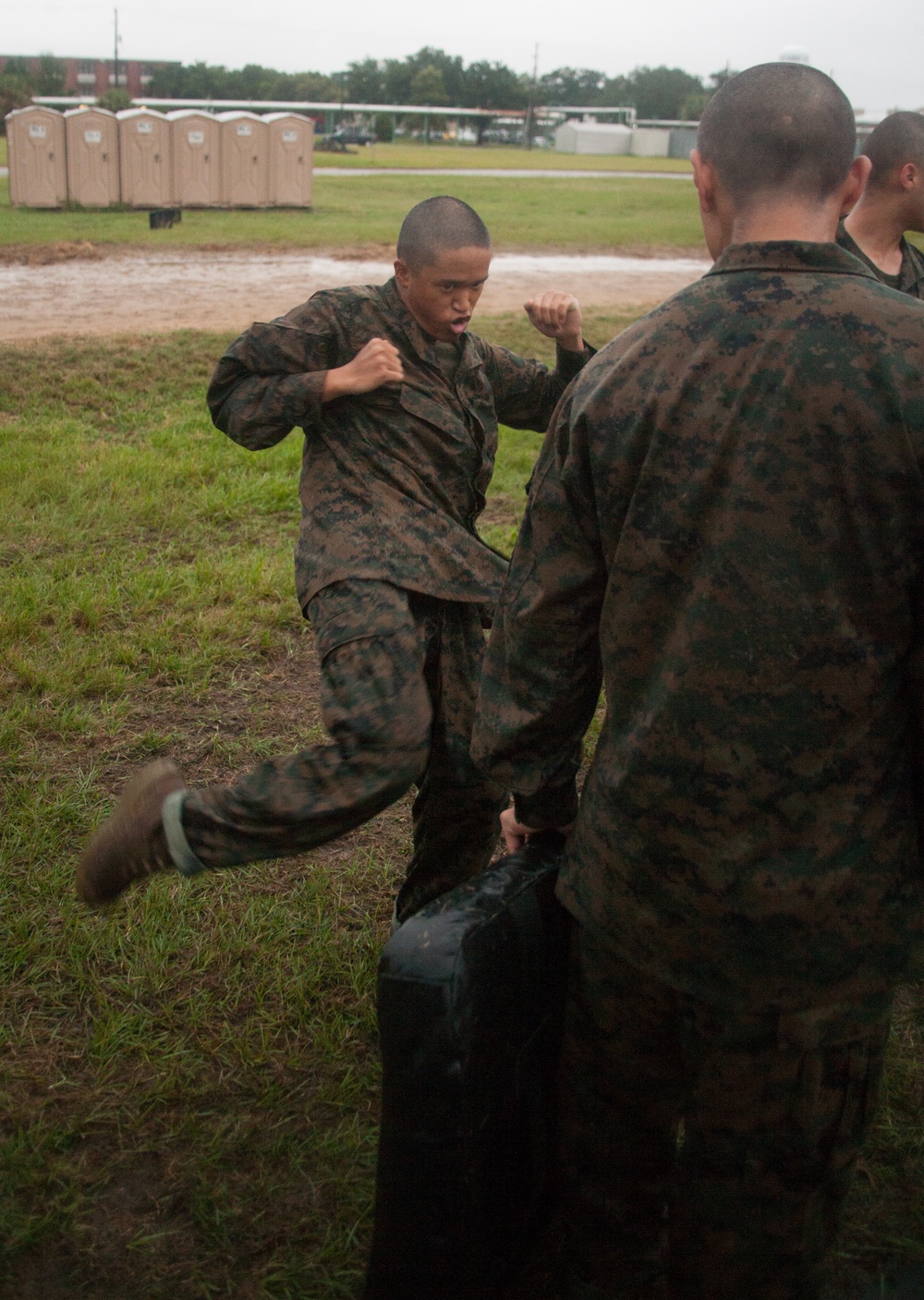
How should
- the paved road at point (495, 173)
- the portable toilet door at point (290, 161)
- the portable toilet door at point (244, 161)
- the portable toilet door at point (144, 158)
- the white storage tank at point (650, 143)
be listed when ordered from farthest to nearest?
1. the white storage tank at point (650, 143)
2. the paved road at point (495, 173)
3. the portable toilet door at point (290, 161)
4. the portable toilet door at point (244, 161)
5. the portable toilet door at point (144, 158)

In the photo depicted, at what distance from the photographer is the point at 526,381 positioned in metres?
3.24

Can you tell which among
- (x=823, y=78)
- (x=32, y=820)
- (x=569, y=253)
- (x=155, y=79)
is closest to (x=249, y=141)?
(x=569, y=253)

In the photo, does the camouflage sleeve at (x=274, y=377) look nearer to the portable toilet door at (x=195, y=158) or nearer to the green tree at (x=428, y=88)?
the portable toilet door at (x=195, y=158)

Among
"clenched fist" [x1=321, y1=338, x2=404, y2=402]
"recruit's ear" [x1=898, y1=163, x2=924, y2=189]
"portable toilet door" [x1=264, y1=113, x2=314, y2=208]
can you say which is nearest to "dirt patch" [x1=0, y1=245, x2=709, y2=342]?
"portable toilet door" [x1=264, y1=113, x2=314, y2=208]

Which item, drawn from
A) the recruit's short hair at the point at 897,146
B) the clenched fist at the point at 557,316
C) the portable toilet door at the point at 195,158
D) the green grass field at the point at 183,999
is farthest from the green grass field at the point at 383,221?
the clenched fist at the point at 557,316

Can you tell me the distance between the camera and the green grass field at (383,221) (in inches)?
690

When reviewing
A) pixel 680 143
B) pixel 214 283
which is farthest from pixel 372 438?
pixel 680 143

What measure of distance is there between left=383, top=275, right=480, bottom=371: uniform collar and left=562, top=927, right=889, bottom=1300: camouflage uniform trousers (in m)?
1.58

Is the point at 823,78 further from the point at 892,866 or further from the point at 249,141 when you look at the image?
A: the point at 249,141

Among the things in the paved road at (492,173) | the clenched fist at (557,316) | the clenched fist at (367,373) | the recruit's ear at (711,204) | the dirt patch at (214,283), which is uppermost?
Result: the paved road at (492,173)

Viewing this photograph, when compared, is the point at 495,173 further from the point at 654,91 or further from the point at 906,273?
the point at 654,91

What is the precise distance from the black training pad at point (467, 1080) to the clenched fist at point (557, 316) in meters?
1.53

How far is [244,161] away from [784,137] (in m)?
23.1

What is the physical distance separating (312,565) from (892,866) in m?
1.58
